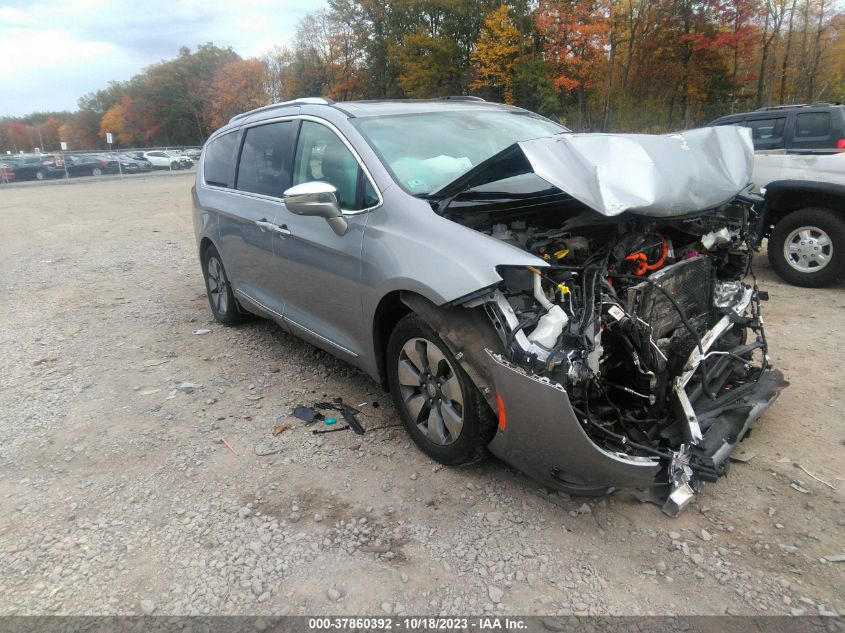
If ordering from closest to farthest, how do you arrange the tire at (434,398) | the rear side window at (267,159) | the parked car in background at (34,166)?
the tire at (434,398) < the rear side window at (267,159) < the parked car in background at (34,166)

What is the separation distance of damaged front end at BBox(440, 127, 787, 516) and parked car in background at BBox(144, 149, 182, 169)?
40110 millimetres

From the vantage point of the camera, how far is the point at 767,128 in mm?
8227

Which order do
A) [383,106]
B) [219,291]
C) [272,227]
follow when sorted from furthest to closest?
1. [219,291]
2. [272,227]
3. [383,106]

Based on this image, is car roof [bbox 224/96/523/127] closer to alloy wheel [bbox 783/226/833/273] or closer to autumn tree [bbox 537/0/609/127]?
alloy wheel [bbox 783/226/833/273]

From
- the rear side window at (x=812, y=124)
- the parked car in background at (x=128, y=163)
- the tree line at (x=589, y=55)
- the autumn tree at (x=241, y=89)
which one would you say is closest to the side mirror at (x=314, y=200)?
the rear side window at (x=812, y=124)

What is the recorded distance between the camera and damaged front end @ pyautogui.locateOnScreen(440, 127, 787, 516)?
2.53m

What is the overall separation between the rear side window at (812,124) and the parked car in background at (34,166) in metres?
34.7

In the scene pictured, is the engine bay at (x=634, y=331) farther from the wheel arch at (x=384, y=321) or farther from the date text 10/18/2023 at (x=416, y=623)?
the date text 10/18/2023 at (x=416, y=623)

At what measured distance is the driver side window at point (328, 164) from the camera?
11.5 feet

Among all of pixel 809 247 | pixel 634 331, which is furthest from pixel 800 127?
pixel 634 331

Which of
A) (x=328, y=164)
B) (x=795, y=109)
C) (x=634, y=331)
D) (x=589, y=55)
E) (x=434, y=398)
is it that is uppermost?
(x=589, y=55)

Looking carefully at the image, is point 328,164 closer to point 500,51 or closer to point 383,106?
point 383,106

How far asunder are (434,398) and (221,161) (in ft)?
11.1

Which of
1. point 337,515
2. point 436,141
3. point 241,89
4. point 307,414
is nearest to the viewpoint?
point 337,515
